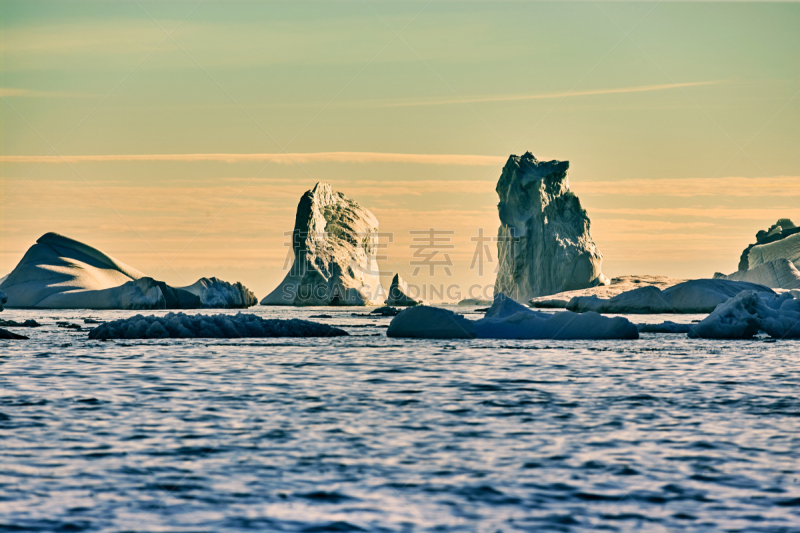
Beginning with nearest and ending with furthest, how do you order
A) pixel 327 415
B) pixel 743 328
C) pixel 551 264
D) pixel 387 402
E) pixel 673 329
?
pixel 327 415 < pixel 387 402 < pixel 743 328 < pixel 673 329 < pixel 551 264

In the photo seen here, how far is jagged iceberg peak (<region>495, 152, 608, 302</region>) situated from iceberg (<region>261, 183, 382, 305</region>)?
25027 mm

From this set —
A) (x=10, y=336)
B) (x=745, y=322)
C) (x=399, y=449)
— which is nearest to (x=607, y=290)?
(x=745, y=322)

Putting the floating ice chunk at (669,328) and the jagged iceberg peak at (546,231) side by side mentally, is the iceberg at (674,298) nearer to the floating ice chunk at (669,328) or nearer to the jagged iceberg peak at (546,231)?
the floating ice chunk at (669,328)

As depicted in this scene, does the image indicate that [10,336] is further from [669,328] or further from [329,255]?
[329,255]

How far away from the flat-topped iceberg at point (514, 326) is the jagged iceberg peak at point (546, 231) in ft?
175

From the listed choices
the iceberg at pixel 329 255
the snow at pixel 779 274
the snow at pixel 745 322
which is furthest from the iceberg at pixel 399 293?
the snow at pixel 745 322

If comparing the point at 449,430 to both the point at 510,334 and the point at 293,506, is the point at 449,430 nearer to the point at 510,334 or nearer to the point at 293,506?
the point at 293,506

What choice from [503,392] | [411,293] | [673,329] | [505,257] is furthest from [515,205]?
[503,392]

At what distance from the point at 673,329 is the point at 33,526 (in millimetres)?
28705

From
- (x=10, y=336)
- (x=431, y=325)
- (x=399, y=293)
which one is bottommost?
(x=10, y=336)

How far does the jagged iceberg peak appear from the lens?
267 feet

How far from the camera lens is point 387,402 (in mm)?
12133

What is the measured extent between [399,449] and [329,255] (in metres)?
92.0

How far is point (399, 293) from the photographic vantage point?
85.2m
